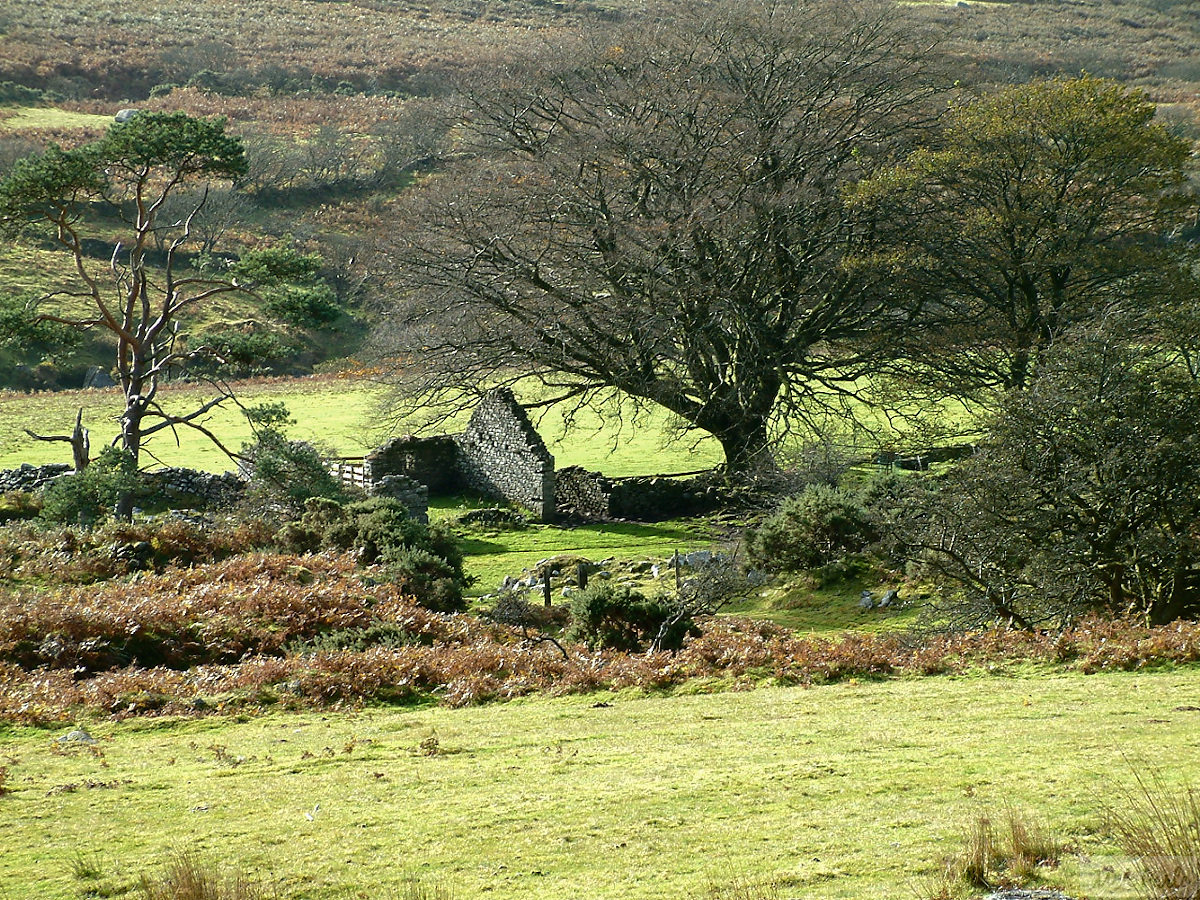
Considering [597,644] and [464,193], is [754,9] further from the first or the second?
[597,644]

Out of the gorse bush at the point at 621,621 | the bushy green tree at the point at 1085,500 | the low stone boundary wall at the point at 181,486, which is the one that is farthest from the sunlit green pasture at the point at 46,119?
the bushy green tree at the point at 1085,500

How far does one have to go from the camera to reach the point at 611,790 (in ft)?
21.1

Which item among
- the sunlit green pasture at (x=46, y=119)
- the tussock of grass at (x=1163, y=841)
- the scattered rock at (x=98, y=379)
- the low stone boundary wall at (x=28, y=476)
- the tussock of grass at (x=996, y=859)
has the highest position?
the sunlit green pasture at (x=46, y=119)

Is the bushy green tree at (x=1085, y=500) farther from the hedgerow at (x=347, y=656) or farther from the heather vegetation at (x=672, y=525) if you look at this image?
the hedgerow at (x=347, y=656)

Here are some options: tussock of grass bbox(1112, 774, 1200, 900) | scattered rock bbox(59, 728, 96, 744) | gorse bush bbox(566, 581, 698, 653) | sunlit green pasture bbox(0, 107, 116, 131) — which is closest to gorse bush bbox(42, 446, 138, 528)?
gorse bush bbox(566, 581, 698, 653)

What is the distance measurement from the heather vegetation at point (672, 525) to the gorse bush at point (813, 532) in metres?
0.07

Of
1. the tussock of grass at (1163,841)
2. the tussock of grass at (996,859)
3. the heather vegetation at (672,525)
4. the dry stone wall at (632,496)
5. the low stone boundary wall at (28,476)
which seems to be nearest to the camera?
the tussock of grass at (1163,841)

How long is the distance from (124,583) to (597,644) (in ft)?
20.2

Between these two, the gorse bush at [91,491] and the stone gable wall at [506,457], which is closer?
the gorse bush at [91,491]

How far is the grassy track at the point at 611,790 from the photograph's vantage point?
502 cm

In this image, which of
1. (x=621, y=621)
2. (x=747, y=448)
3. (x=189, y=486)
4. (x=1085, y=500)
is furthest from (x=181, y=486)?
(x=1085, y=500)

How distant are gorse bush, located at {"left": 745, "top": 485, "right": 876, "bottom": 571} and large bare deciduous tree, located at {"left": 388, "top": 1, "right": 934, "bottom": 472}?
448cm

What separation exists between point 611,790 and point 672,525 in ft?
61.7

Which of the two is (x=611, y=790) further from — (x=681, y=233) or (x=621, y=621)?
(x=681, y=233)
